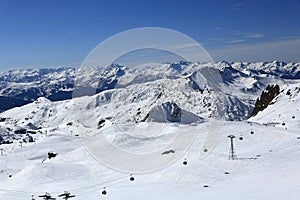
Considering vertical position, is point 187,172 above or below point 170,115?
below

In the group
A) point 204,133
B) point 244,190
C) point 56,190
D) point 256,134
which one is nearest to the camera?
point 244,190

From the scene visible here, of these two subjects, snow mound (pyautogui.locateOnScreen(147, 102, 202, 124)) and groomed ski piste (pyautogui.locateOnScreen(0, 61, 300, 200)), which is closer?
groomed ski piste (pyautogui.locateOnScreen(0, 61, 300, 200))

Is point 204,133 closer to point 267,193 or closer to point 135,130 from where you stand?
point 135,130

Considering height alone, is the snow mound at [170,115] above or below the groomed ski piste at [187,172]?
above

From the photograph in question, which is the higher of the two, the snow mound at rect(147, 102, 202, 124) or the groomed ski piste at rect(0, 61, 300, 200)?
the snow mound at rect(147, 102, 202, 124)

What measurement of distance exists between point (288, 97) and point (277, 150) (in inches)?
2481

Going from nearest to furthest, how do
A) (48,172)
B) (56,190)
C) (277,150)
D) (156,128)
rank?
(56,190) → (277,150) → (48,172) → (156,128)

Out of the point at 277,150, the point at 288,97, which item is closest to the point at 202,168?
the point at 277,150

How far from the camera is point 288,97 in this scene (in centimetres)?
9481

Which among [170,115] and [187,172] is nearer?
[187,172]

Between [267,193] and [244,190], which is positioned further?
[244,190]

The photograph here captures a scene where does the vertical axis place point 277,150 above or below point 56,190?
above

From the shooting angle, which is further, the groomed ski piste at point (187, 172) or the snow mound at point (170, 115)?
the snow mound at point (170, 115)

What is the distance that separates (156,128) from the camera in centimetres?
6806
